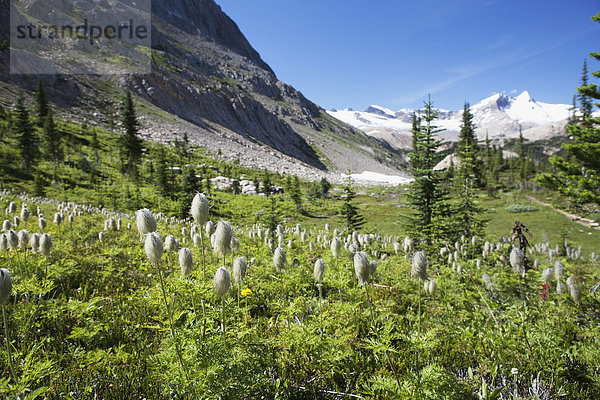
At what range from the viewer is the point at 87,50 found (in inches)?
3393

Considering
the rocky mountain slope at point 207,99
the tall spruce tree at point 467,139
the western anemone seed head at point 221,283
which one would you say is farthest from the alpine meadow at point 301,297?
the rocky mountain slope at point 207,99

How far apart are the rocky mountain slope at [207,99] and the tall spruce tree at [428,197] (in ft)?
192

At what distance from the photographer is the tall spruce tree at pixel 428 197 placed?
9663 millimetres

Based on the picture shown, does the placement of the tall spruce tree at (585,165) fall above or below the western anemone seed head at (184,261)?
above

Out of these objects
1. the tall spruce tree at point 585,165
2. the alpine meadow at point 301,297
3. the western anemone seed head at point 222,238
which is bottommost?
the alpine meadow at point 301,297

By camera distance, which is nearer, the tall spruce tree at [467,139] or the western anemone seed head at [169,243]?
the western anemone seed head at [169,243]

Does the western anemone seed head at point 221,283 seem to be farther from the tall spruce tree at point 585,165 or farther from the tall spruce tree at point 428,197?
the tall spruce tree at point 428,197

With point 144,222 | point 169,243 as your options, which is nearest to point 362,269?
point 144,222

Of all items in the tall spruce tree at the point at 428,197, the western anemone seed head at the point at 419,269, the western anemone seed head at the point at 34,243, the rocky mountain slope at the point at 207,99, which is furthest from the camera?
the rocky mountain slope at the point at 207,99

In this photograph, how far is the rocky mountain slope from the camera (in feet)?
201

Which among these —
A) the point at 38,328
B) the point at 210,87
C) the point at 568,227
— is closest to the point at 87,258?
the point at 38,328

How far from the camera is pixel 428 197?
10.1 meters

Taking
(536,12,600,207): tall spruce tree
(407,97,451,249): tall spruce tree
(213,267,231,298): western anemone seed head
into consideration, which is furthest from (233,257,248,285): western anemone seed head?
(407,97,451,249): tall spruce tree

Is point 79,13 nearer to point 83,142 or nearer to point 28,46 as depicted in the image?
point 28,46
